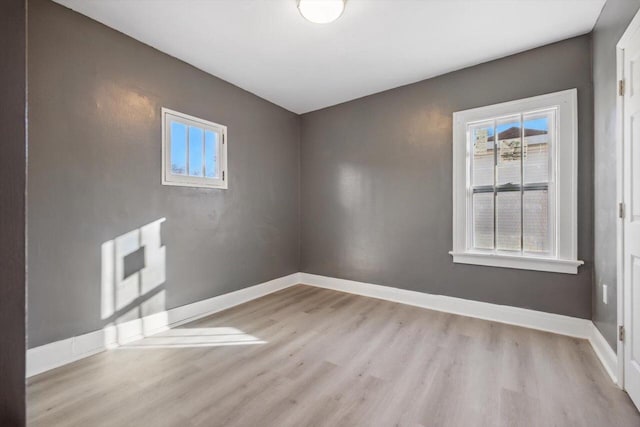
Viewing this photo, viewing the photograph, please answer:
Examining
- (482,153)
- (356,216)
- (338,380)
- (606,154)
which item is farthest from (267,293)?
(606,154)

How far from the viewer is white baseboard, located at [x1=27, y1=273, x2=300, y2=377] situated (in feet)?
6.39

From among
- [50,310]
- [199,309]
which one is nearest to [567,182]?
[199,309]

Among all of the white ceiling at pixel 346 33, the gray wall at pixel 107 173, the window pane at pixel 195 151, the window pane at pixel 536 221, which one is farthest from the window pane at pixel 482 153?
the window pane at pixel 195 151

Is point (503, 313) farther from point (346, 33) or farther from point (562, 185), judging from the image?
point (346, 33)

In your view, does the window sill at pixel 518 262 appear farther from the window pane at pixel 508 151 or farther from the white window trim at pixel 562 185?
the window pane at pixel 508 151

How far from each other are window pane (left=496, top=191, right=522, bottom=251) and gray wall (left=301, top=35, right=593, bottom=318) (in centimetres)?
29

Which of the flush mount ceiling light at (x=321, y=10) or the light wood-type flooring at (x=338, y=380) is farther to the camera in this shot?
the flush mount ceiling light at (x=321, y=10)

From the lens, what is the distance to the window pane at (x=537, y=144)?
2.61 metres

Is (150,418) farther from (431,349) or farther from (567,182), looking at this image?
(567,182)

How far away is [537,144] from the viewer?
2.66 m

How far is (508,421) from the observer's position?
1.47 m

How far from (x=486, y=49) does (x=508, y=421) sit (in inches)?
119

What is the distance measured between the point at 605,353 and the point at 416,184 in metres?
2.12
